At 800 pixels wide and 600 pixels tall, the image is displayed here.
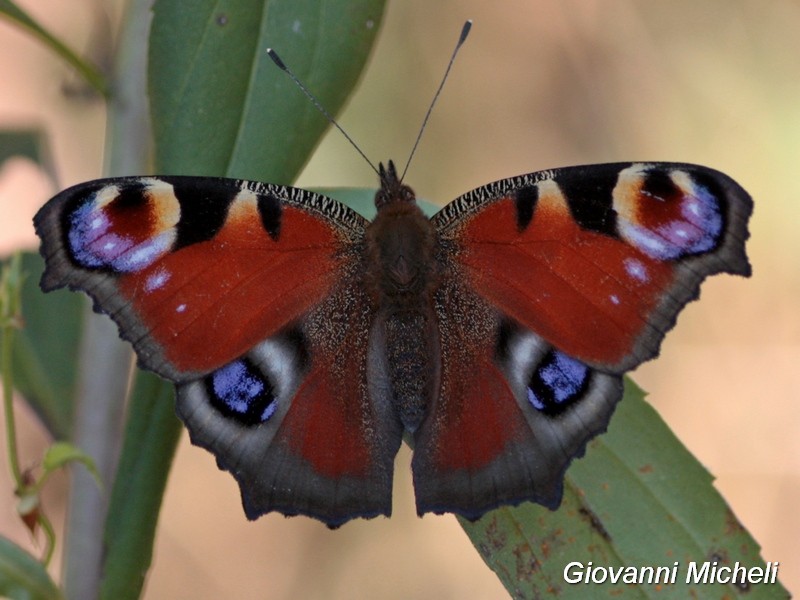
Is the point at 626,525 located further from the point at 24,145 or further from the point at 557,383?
the point at 24,145

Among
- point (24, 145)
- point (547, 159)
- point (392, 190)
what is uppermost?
point (392, 190)

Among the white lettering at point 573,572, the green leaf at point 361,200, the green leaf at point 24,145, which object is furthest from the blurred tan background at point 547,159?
the white lettering at point 573,572

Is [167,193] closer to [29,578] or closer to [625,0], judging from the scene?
[29,578]

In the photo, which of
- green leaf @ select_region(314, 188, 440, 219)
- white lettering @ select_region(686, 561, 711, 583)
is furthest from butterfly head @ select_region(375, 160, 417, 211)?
white lettering @ select_region(686, 561, 711, 583)

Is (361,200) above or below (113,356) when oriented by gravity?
above

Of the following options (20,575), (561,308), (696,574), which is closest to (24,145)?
(20,575)

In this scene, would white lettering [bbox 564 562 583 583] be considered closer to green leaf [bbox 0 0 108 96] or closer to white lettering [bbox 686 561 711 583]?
white lettering [bbox 686 561 711 583]
